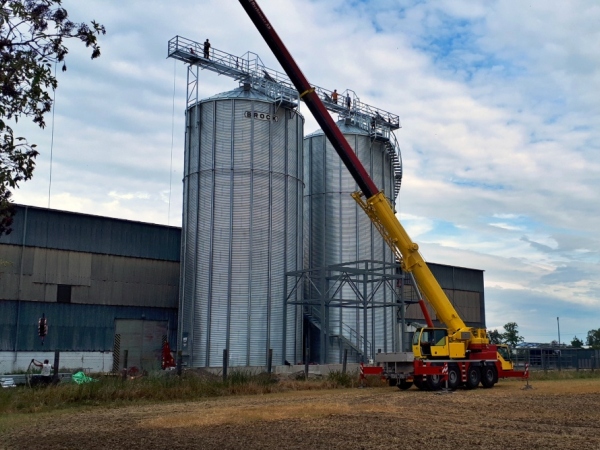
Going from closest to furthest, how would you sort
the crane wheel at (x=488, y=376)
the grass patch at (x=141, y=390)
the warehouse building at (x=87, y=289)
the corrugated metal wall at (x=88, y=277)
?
the grass patch at (x=141, y=390) < the crane wheel at (x=488, y=376) < the warehouse building at (x=87, y=289) < the corrugated metal wall at (x=88, y=277)

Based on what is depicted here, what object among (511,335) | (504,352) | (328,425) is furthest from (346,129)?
(511,335)

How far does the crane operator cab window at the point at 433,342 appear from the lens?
100.0 ft

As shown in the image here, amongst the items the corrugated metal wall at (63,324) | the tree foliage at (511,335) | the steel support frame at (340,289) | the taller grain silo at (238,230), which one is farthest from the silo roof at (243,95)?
the tree foliage at (511,335)

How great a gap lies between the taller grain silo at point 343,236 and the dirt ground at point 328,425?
1933 centimetres

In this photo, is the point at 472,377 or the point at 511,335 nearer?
the point at 472,377

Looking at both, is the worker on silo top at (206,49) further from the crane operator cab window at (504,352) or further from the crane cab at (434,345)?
the crane operator cab window at (504,352)

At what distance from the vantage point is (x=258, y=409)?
67.3ft

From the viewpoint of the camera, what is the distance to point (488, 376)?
106ft

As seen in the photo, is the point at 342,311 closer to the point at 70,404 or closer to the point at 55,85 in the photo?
the point at 70,404

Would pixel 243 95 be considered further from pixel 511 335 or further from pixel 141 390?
pixel 511 335

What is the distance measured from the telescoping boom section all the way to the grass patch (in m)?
5.52

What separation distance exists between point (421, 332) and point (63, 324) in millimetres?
20472

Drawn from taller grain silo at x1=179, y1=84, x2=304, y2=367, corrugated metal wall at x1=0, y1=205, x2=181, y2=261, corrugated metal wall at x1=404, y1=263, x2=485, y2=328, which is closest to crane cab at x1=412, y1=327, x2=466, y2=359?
taller grain silo at x1=179, y1=84, x2=304, y2=367

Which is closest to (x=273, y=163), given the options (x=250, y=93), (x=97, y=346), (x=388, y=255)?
(x=250, y=93)
